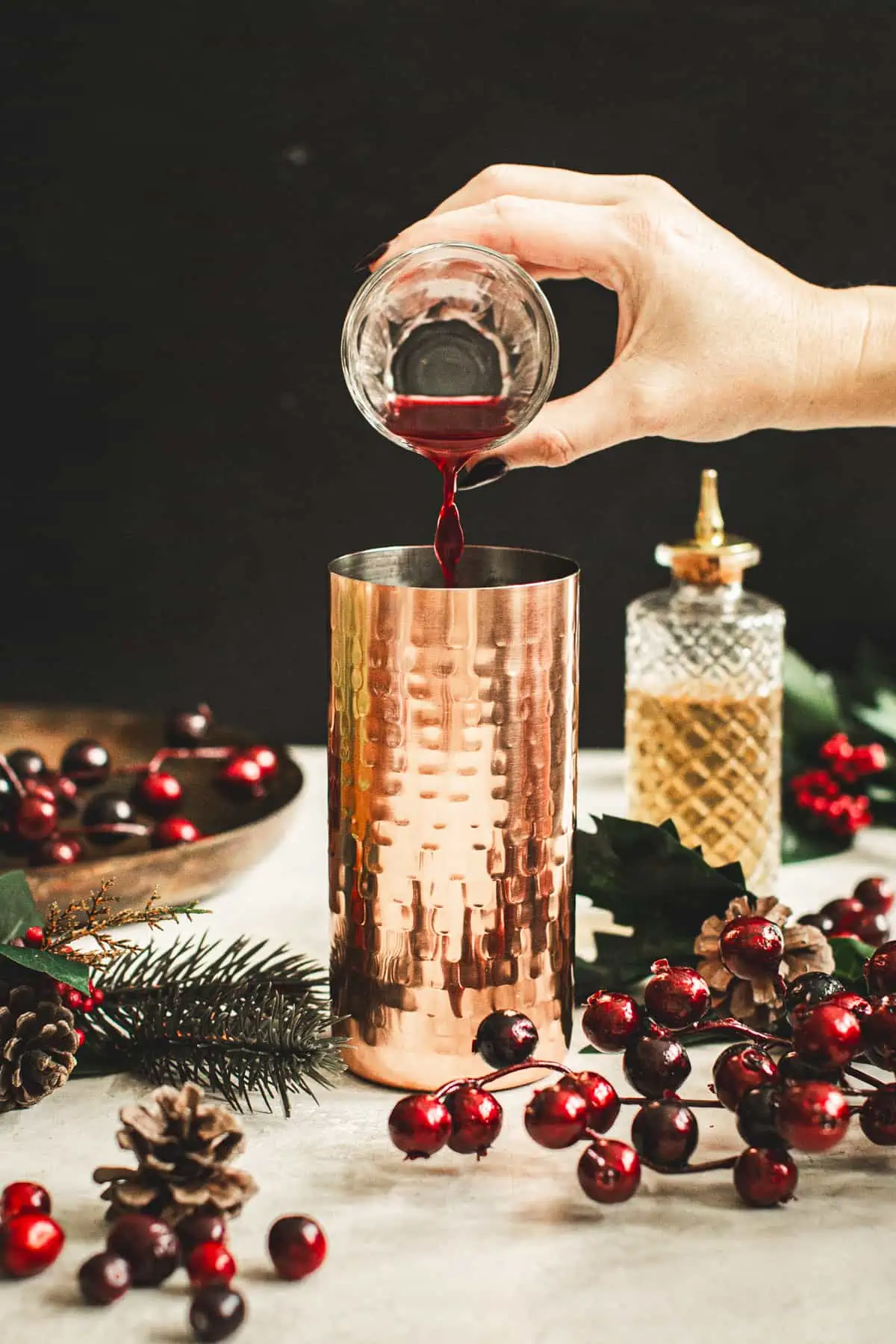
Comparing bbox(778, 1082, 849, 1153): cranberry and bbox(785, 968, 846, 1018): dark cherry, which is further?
bbox(785, 968, 846, 1018): dark cherry

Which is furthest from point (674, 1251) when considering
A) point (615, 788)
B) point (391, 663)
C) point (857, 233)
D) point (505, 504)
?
point (857, 233)

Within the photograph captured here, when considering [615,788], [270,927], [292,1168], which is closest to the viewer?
[292,1168]

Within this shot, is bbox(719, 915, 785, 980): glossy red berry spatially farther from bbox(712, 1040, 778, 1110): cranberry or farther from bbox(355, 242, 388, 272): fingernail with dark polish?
bbox(355, 242, 388, 272): fingernail with dark polish

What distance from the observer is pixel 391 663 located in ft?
2.40

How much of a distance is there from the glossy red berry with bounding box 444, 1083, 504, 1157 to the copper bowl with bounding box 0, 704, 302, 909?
1.18 feet

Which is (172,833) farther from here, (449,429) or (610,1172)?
(610,1172)

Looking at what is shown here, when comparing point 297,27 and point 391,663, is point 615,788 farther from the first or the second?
point 297,27

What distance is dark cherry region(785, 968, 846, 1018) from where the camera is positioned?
71 centimetres

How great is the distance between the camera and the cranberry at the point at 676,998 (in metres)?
0.70

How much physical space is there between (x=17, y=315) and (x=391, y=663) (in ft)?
3.29

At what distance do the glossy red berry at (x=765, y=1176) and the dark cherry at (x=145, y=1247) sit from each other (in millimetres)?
254

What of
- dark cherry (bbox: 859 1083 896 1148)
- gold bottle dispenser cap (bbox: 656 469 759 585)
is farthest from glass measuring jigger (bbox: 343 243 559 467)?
dark cherry (bbox: 859 1083 896 1148)

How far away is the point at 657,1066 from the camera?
673 millimetres

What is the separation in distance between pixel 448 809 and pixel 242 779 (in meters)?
0.49
